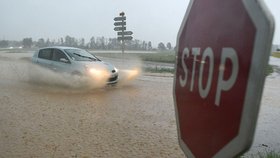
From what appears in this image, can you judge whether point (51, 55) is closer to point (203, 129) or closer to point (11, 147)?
point (11, 147)

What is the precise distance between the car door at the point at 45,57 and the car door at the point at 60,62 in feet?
0.85

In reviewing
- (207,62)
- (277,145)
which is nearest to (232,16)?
(207,62)

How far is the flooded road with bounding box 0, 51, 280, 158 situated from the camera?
5535mm

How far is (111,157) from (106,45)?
93.8 meters

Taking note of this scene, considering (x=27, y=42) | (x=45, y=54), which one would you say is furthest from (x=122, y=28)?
(x=27, y=42)

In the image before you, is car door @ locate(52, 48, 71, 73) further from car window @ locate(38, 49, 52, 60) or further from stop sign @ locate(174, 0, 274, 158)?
stop sign @ locate(174, 0, 274, 158)

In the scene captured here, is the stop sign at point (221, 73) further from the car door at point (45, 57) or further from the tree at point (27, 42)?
the tree at point (27, 42)

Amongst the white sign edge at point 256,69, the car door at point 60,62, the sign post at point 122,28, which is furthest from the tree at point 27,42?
the white sign edge at point 256,69

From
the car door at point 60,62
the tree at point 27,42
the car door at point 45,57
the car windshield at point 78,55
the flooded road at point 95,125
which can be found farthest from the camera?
the tree at point 27,42

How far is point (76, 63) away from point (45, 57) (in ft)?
7.36

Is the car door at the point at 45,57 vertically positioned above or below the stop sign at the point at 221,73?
below

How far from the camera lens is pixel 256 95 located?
897mm

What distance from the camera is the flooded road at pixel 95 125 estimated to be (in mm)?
5535

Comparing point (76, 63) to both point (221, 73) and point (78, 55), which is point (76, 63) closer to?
point (78, 55)
